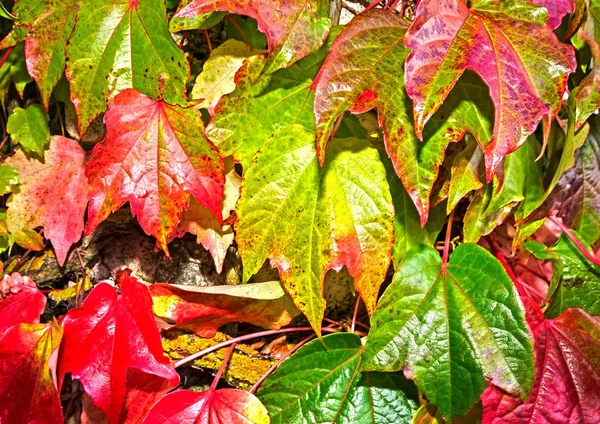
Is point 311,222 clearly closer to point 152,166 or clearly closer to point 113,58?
point 152,166

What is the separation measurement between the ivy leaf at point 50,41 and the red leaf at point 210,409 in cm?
55

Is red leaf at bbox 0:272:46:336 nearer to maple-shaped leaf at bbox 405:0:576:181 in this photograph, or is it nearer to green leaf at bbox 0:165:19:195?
green leaf at bbox 0:165:19:195

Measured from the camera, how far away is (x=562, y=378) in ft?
2.93

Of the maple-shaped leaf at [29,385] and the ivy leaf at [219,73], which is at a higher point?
the ivy leaf at [219,73]

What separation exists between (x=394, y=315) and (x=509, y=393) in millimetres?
207

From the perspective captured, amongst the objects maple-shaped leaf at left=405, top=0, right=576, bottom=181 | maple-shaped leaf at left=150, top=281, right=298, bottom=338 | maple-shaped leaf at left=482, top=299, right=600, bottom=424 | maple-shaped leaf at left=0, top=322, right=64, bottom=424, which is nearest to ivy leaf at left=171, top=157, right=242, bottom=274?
maple-shaped leaf at left=150, top=281, right=298, bottom=338

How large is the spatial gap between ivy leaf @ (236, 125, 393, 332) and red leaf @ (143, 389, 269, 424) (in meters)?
0.19

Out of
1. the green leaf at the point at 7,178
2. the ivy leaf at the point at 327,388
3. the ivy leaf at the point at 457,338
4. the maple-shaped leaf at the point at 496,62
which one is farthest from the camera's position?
the green leaf at the point at 7,178

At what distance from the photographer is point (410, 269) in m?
0.89

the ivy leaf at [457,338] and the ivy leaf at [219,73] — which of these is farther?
the ivy leaf at [219,73]

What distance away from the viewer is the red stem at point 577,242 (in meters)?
0.97

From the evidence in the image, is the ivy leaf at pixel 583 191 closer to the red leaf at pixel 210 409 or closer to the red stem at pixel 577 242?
the red stem at pixel 577 242

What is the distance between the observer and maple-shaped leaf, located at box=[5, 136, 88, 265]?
1070 mm

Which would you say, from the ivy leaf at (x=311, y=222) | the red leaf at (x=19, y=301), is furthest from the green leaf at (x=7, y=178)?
the ivy leaf at (x=311, y=222)
